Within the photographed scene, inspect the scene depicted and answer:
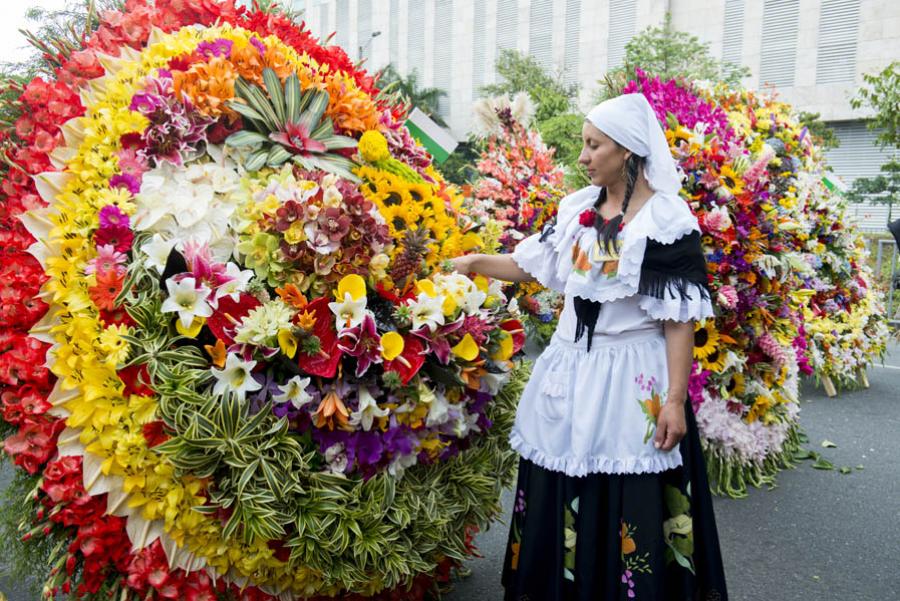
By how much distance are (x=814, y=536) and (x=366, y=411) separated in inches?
116

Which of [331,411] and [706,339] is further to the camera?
[706,339]

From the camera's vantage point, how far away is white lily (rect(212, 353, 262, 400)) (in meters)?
2.01

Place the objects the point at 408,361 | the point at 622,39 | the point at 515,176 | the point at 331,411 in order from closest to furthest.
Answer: the point at 331,411 < the point at 408,361 < the point at 515,176 < the point at 622,39

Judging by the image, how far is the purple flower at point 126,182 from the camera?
2217 millimetres

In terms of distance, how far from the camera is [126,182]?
2.22m

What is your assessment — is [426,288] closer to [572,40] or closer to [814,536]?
[814,536]

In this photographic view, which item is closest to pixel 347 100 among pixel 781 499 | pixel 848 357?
pixel 781 499

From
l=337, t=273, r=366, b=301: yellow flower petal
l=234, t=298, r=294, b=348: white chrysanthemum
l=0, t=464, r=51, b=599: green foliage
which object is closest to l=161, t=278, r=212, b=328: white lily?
l=234, t=298, r=294, b=348: white chrysanthemum

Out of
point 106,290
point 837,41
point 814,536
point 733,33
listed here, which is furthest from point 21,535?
point 733,33

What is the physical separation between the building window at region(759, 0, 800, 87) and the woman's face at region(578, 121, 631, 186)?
85.1 ft

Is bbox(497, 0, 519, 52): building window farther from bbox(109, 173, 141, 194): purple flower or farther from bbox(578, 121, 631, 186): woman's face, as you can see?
bbox(109, 173, 141, 194): purple flower

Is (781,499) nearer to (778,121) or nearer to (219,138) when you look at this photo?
(778,121)

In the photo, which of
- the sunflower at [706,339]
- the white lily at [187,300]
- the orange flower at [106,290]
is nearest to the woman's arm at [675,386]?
the white lily at [187,300]

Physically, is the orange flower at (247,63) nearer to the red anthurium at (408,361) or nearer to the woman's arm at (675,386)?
the red anthurium at (408,361)
